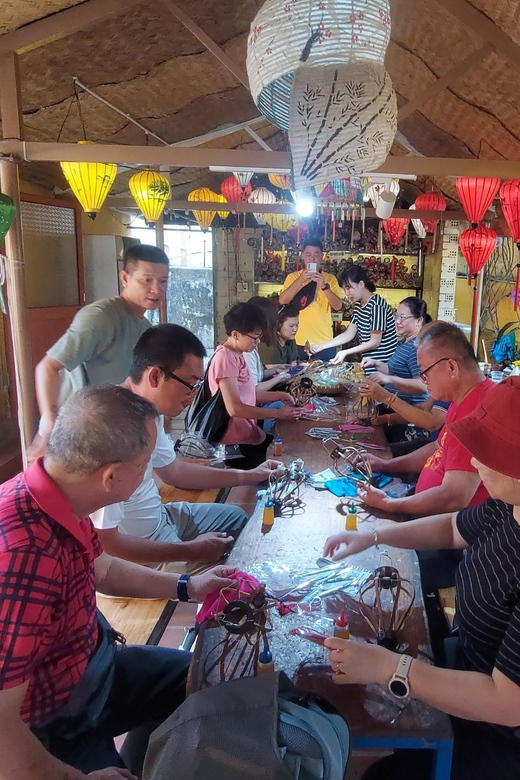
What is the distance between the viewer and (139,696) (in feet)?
4.94

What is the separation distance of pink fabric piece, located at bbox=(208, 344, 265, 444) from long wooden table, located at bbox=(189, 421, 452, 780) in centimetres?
127

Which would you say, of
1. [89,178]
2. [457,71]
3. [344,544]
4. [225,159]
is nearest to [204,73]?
[89,178]

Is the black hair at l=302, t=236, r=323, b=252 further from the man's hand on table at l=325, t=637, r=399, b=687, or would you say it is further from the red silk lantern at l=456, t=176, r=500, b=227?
the man's hand on table at l=325, t=637, r=399, b=687

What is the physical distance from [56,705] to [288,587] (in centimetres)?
64

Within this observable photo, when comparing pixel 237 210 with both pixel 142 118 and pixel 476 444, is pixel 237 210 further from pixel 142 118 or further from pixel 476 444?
pixel 476 444

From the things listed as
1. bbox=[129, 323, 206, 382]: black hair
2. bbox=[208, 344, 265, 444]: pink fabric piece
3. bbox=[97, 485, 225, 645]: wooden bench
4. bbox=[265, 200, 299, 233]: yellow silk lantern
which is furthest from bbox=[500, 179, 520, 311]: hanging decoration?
bbox=[97, 485, 225, 645]: wooden bench

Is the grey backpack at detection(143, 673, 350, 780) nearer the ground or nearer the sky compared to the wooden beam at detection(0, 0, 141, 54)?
nearer the ground

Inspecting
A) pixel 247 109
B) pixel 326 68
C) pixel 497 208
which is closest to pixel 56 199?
pixel 247 109

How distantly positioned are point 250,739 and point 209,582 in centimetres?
64

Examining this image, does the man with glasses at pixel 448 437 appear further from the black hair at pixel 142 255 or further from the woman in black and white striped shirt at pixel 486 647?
the black hair at pixel 142 255

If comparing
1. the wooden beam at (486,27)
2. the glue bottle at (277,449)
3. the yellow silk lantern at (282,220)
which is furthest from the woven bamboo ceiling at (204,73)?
the glue bottle at (277,449)

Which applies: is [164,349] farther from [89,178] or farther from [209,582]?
[89,178]

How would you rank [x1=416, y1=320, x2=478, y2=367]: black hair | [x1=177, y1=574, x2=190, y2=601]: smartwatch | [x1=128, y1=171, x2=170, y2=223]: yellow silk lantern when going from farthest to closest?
[x1=128, y1=171, x2=170, y2=223]: yellow silk lantern, [x1=416, y1=320, x2=478, y2=367]: black hair, [x1=177, y1=574, x2=190, y2=601]: smartwatch

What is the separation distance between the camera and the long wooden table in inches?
42.1
